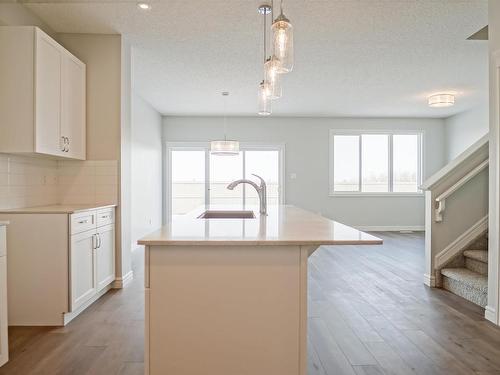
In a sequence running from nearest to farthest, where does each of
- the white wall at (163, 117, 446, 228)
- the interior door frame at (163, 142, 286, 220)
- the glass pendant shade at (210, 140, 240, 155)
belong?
the glass pendant shade at (210, 140, 240, 155), the interior door frame at (163, 142, 286, 220), the white wall at (163, 117, 446, 228)

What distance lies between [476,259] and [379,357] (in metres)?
1.95

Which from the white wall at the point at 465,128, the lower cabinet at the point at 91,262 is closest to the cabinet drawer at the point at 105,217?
the lower cabinet at the point at 91,262

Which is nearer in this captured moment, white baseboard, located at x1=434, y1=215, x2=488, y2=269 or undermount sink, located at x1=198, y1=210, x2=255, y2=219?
undermount sink, located at x1=198, y1=210, x2=255, y2=219

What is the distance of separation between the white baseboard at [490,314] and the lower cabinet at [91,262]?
10.4 feet

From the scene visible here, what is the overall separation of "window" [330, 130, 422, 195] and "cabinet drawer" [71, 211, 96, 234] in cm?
582

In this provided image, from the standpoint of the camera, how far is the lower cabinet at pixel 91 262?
104 inches

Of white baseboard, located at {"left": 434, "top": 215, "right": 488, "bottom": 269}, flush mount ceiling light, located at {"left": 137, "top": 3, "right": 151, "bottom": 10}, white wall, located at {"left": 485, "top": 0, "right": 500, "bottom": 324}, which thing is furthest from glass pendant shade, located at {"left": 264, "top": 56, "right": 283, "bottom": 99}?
white baseboard, located at {"left": 434, "top": 215, "right": 488, "bottom": 269}

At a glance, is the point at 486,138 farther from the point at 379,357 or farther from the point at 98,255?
the point at 98,255

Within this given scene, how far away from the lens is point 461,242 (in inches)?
140

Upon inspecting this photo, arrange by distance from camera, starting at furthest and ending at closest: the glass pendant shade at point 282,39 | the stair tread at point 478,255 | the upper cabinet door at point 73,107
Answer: the stair tread at point 478,255 → the upper cabinet door at point 73,107 → the glass pendant shade at point 282,39

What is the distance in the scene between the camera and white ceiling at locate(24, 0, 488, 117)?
3023mm

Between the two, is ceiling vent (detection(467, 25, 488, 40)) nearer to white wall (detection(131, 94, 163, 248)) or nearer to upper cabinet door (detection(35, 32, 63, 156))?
upper cabinet door (detection(35, 32, 63, 156))

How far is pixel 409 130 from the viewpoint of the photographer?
7.77 meters

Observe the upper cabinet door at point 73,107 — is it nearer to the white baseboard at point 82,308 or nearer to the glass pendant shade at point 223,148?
the white baseboard at point 82,308
